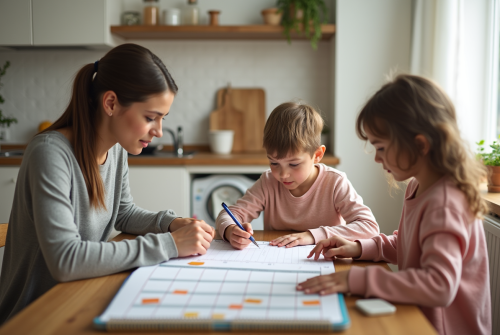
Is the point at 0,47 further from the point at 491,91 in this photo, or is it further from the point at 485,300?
the point at 485,300

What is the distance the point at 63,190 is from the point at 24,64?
303 centimetres

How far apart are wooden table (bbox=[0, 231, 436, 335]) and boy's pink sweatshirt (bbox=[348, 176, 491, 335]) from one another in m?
0.04

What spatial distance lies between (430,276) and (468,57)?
2243mm

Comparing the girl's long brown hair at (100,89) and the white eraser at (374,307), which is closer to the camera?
the white eraser at (374,307)

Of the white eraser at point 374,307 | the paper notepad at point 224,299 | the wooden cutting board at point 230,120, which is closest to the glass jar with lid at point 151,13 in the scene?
the wooden cutting board at point 230,120

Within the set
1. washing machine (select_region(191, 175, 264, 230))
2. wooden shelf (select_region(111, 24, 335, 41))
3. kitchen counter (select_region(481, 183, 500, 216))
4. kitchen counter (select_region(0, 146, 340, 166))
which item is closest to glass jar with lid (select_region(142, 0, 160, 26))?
wooden shelf (select_region(111, 24, 335, 41))

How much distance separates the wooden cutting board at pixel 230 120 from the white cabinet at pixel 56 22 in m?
0.95

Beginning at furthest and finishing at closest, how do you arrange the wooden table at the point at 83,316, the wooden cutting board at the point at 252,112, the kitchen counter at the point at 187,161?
the wooden cutting board at the point at 252,112 < the kitchen counter at the point at 187,161 < the wooden table at the point at 83,316

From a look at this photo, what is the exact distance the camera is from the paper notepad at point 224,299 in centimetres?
83

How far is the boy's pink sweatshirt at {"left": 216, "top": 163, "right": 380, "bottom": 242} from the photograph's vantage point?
1.65m

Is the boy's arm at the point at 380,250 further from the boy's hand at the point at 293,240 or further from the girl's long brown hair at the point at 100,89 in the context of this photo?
the girl's long brown hair at the point at 100,89

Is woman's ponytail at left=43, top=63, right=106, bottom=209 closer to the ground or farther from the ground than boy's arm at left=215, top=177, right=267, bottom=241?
farther from the ground

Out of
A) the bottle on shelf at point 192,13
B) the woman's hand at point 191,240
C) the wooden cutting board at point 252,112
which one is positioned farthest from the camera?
the wooden cutting board at point 252,112

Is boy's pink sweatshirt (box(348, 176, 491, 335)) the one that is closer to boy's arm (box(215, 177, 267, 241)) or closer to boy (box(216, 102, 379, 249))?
boy (box(216, 102, 379, 249))
